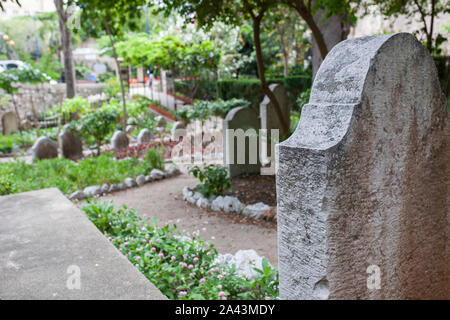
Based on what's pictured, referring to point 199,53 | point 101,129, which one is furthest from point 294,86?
point 101,129

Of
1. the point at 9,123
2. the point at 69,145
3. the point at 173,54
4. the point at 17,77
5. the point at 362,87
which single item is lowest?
the point at 69,145

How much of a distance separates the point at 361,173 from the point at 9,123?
1546 cm

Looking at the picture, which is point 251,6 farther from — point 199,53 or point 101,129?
point 199,53

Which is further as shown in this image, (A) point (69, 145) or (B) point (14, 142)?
(B) point (14, 142)

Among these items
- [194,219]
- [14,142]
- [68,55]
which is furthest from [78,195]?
[68,55]

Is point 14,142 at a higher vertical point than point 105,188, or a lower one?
higher

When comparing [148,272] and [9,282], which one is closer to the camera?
[9,282]

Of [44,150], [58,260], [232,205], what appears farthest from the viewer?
[44,150]

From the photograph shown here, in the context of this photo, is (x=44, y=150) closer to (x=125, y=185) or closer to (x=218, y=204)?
(x=125, y=185)

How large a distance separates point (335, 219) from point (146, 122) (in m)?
11.8

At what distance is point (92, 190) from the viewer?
7.20m

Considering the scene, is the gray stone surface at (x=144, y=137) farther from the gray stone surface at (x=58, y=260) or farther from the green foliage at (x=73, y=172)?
the gray stone surface at (x=58, y=260)

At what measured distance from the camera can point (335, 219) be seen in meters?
1.49

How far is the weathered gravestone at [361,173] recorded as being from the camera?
1.49 metres
